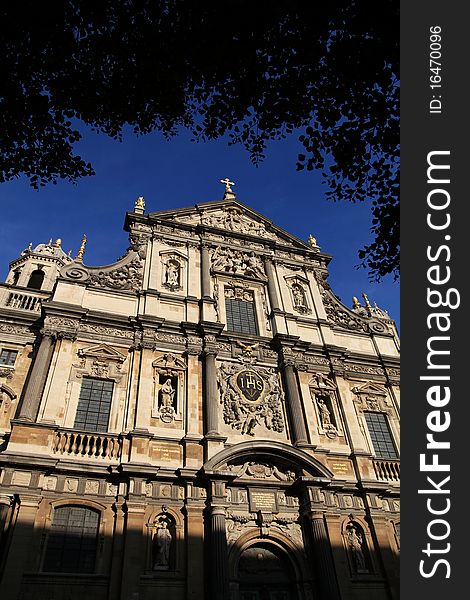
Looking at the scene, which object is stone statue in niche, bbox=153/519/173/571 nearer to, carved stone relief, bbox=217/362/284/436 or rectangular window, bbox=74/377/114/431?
rectangular window, bbox=74/377/114/431

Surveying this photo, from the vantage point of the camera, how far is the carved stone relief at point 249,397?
1397 cm

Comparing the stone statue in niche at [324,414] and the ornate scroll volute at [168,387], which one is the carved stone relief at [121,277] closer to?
the ornate scroll volute at [168,387]

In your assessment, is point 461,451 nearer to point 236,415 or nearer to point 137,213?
point 236,415

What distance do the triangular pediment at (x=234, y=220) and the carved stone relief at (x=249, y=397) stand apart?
23.1ft

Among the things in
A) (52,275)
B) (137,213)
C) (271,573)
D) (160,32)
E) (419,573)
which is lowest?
(419,573)

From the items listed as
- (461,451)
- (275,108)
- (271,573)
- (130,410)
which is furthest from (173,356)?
(461,451)

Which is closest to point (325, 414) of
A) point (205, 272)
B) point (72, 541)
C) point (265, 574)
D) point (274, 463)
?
point (274, 463)

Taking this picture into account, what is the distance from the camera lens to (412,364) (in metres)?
4.95

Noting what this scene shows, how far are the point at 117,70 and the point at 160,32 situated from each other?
3.91ft

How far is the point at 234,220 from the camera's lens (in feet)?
68.5

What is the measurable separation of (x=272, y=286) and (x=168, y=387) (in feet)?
22.0

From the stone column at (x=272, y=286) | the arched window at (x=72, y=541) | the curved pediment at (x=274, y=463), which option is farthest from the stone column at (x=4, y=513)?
the stone column at (x=272, y=286)

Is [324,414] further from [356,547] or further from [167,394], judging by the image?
[167,394]

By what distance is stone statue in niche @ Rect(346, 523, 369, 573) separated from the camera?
1220cm
